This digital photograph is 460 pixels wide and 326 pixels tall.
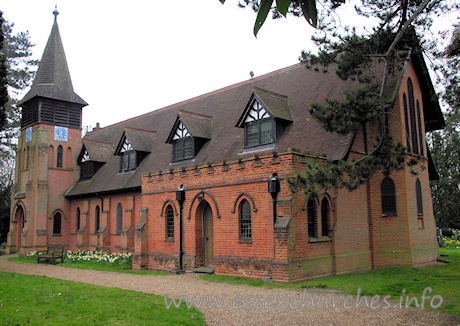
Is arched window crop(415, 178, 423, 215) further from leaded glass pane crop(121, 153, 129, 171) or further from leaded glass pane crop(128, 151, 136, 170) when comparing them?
leaded glass pane crop(121, 153, 129, 171)

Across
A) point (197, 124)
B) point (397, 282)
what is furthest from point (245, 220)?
point (197, 124)

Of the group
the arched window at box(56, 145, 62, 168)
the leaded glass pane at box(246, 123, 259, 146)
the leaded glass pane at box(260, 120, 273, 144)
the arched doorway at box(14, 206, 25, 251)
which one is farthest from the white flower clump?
the leaded glass pane at box(260, 120, 273, 144)

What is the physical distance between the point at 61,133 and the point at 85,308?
82.9 ft

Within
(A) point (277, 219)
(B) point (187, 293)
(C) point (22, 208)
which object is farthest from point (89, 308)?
(C) point (22, 208)

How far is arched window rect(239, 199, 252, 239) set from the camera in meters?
16.3

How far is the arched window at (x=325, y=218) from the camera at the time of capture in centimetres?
1631

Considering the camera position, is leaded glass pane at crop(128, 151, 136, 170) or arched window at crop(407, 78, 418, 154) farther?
leaded glass pane at crop(128, 151, 136, 170)

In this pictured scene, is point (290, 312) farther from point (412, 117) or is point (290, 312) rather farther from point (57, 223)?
point (57, 223)

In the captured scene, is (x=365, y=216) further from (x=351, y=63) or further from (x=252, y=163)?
(x=351, y=63)

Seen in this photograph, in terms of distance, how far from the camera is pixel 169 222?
65.7ft

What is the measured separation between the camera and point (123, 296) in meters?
11.4

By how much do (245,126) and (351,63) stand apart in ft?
25.0

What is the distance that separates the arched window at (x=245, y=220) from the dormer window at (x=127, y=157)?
12.0 m

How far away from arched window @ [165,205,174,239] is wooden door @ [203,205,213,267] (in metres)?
2.03
